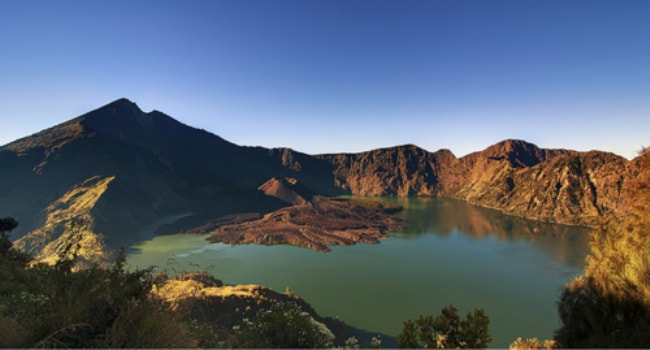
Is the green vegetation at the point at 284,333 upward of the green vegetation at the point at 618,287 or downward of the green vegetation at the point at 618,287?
downward

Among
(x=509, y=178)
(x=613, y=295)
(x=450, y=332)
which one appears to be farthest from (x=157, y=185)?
(x=509, y=178)

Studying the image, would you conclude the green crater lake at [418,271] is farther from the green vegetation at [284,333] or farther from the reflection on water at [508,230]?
the green vegetation at [284,333]

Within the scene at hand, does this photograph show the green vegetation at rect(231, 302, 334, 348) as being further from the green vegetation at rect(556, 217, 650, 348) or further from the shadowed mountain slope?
the shadowed mountain slope

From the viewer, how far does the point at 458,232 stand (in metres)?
68.2

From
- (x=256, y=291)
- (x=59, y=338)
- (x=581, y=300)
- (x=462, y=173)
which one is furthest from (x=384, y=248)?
(x=462, y=173)

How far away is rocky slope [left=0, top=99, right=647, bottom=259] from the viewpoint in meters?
67.9

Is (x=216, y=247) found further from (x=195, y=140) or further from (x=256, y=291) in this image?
(x=195, y=140)

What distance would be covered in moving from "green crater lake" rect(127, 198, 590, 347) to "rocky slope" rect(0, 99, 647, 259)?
12399mm

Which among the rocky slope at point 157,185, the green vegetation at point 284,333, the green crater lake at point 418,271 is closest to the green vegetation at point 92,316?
the green vegetation at point 284,333

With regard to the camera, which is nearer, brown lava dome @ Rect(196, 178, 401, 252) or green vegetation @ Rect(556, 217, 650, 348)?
green vegetation @ Rect(556, 217, 650, 348)

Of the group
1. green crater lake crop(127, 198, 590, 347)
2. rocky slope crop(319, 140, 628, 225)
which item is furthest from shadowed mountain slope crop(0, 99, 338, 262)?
rocky slope crop(319, 140, 628, 225)

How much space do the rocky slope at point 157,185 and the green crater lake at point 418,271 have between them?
12399 millimetres

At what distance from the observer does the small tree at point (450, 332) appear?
19.4 ft

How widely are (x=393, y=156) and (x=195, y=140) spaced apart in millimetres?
125909
